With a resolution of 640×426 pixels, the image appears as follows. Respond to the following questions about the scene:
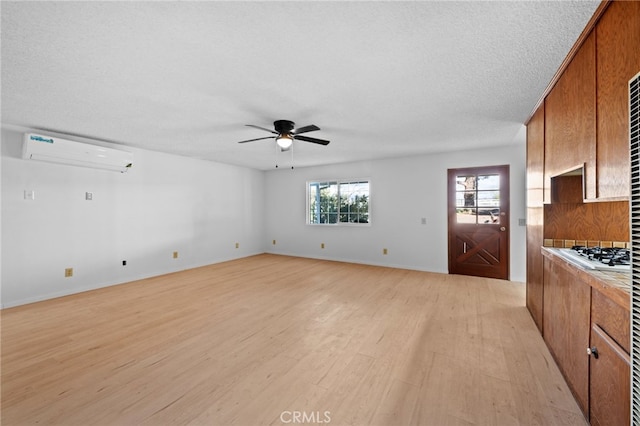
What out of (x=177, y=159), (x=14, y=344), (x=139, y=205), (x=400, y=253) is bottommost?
(x=14, y=344)

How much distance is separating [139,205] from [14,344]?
9.20 ft

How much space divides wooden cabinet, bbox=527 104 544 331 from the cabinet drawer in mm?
1224

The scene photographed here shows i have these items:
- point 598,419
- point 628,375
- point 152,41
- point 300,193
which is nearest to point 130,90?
point 152,41

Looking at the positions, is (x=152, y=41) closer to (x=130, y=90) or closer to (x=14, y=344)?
(x=130, y=90)

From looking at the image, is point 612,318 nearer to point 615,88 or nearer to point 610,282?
point 610,282

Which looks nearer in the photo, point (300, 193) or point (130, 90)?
point (130, 90)

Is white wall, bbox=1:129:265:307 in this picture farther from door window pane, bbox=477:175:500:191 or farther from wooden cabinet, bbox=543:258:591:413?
wooden cabinet, bbox=543:258:591:413

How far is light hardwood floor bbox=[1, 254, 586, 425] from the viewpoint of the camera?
1.68m

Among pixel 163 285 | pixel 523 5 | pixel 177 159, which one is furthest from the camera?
pixel 177 159

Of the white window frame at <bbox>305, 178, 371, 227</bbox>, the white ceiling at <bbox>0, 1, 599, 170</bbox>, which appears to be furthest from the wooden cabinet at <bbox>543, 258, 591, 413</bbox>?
the white window frame at <bbox>305, 178, 371, 227</bbox>

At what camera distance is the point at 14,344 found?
8.30ft

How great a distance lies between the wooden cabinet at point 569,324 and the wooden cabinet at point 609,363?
10cm

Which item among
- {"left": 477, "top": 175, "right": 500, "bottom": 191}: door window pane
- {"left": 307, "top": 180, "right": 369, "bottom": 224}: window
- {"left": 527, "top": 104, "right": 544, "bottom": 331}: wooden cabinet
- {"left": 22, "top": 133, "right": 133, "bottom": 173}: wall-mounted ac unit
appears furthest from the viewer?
{"left": 307, "top": 180, "right": 369, "bottom": 224}: window

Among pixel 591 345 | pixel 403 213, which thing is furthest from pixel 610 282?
pixel 403 213
